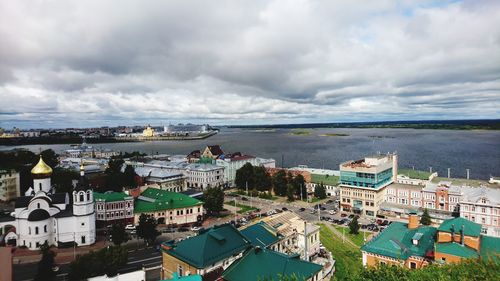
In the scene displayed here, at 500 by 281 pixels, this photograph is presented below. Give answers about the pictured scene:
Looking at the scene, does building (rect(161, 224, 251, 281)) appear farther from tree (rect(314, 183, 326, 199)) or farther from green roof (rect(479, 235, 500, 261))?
tree (rect(314, 183, 326, 199))

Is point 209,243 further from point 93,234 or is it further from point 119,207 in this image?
point 119,207

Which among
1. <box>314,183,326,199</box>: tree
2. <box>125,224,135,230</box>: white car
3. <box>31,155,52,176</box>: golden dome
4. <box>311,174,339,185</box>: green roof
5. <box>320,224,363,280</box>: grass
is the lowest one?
<box>320,224,363,280</box>: grass

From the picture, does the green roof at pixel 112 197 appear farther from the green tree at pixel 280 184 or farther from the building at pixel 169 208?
the green tree at pixel 280 184

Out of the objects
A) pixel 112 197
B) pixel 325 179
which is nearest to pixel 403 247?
pixel 112 197

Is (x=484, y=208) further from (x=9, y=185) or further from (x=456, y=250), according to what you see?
(x=9, y=185)

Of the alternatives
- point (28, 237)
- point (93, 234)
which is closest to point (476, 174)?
point (93, 234)

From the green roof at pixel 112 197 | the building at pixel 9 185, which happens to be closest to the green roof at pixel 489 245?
the green roof at pixel 112 197

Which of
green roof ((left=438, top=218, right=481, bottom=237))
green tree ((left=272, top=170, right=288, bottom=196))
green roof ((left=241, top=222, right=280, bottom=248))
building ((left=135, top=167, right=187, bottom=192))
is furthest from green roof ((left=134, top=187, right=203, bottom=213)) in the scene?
green roof ((left=438, top=218, right=481, bottom=237))
